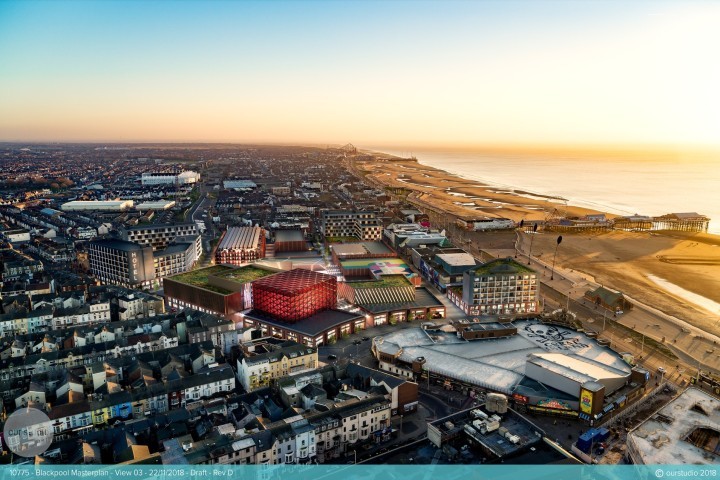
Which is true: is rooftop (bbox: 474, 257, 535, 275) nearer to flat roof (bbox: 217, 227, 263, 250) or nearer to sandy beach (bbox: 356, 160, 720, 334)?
sandy beach (bbox: 356, 160, 720, 334)

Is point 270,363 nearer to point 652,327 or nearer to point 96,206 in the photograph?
point 652,327

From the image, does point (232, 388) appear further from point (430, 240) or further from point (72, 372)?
point (430, 240)

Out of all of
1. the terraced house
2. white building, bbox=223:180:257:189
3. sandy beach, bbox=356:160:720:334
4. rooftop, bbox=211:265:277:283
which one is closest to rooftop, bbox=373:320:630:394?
the terraced house

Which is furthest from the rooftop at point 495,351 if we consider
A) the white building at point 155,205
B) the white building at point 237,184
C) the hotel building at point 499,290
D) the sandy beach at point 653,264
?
the white building at point 237,184

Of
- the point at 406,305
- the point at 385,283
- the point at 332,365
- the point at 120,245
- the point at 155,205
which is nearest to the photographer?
the point at 332,365

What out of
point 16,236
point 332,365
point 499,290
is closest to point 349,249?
point 499,290

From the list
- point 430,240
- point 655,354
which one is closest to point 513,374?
point 655,354
